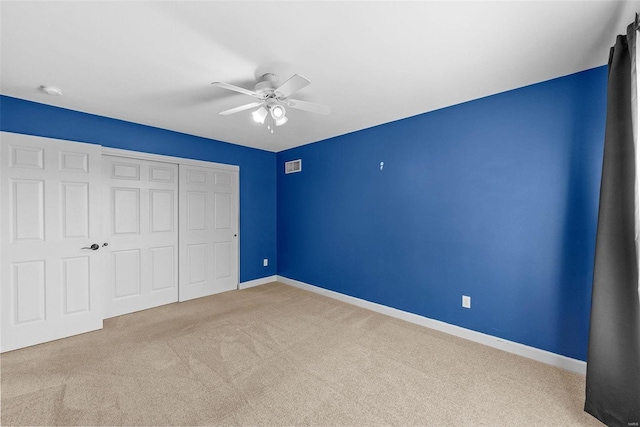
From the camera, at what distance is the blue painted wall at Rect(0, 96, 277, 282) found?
9.25 ft

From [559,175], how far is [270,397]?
9.61ft

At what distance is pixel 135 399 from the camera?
76.3 inches

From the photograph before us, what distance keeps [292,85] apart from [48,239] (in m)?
2.95

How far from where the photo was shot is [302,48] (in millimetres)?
1929

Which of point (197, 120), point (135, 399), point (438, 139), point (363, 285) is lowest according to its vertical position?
point (135, 399)

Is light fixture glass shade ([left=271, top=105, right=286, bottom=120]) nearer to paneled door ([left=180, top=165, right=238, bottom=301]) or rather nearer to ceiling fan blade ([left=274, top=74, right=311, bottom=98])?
ceiling fan blade ([left=274, top=74, right=311, bottom=98])

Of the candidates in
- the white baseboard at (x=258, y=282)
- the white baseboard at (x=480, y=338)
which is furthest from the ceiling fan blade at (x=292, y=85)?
the white baseboard at (x=258, y=282)

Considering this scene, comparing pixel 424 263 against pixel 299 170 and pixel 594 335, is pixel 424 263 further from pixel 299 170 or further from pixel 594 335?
pixel 299 170

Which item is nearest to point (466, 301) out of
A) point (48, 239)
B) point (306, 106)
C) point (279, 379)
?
point (279, 379)

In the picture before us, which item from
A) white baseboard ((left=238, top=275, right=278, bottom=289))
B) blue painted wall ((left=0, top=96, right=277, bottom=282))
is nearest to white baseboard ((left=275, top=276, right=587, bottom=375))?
white baseboard ((left=238, top=275, right=278, bottom=289))

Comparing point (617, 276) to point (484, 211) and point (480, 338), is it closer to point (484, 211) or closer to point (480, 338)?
point (484, 211)

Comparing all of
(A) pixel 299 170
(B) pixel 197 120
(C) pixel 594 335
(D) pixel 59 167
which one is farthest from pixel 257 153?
(C) pixel 594 335

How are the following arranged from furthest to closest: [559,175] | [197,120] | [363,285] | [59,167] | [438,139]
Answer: [363,285] < [197,120] < [438,139] < [59,167] < [559,175]

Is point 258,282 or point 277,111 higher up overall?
point 277,111
